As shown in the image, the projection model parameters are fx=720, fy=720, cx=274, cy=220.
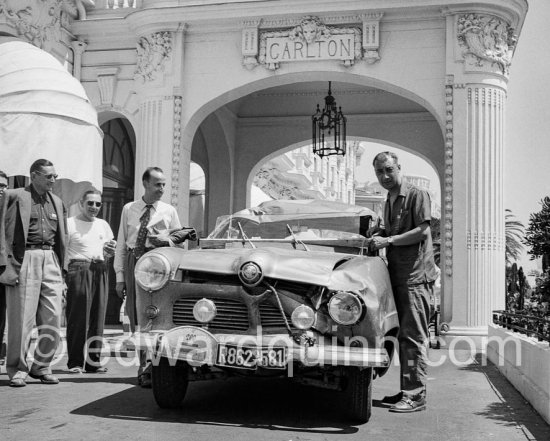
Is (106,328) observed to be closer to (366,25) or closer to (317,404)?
(366,25)

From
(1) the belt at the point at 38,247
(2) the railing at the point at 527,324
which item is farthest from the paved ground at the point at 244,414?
(1) the belt at the point at 38,247

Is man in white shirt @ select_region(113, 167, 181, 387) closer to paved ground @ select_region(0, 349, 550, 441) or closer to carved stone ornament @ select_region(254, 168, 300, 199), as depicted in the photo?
paved ground @ select_region(0, 349, 550, 441)

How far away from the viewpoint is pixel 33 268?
20.5 ft

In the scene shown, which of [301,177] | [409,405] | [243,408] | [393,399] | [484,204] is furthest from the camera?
[301,177]

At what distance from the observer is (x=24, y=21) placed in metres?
11.5

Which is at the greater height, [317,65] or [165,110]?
[317,65]

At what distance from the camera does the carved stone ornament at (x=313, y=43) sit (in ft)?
38.8

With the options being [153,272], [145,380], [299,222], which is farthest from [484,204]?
[153,272]

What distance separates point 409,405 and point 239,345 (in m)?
1.62

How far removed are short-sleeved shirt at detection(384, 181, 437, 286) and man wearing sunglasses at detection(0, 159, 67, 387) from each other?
9.75 ft

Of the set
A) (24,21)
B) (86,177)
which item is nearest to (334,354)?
(86,177)

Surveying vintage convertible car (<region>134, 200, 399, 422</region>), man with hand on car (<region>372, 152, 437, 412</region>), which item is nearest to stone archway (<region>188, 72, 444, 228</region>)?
man with hand on car (<region>372, 152, 437, 412</region>)

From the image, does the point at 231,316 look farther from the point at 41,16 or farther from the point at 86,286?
the point at 41,16

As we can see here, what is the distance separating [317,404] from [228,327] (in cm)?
123
